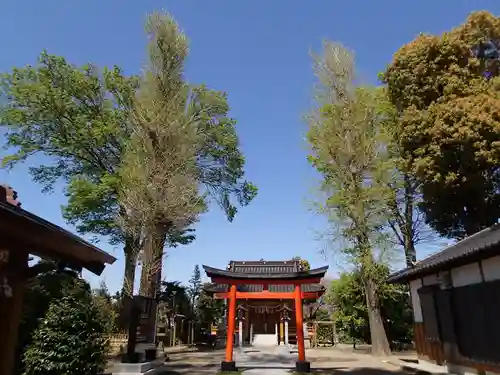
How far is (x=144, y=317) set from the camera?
11.2 metres

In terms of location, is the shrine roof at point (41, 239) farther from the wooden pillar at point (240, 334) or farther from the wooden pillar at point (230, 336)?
the wooden pillar at point (240, 334)

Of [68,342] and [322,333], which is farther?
[322,333]

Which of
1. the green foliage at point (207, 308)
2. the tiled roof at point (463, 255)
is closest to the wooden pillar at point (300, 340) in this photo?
the tiled roof at point (463, 255)

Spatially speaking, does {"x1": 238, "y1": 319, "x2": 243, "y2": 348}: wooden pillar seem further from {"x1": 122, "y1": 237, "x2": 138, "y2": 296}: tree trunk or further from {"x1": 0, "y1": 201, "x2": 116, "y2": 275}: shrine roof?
{"x1": 0, "y1": 201, "x2": 116, "y2": 275}: shrine roof

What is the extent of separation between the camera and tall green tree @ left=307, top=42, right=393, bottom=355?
584 inches

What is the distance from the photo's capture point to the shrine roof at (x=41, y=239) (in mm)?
4832

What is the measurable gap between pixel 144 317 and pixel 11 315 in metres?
6.16

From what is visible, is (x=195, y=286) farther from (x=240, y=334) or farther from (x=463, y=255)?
(x=463, y=255)

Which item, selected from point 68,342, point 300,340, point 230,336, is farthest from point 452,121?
point 68,342

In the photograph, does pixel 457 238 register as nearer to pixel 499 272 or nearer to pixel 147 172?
pixel 499 272

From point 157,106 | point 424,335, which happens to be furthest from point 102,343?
point 424,335

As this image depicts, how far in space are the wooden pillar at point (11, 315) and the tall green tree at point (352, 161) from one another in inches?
460

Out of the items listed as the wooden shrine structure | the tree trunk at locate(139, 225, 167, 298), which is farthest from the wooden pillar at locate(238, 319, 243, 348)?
the wooden shrine structure

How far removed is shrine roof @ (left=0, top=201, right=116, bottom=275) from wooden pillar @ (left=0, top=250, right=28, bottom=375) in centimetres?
25
